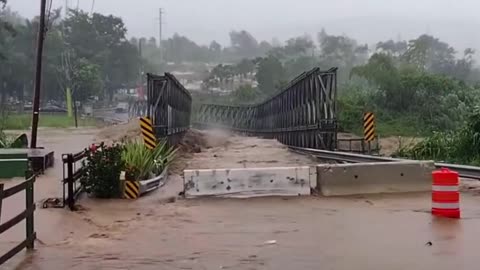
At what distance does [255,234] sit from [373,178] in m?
5.47

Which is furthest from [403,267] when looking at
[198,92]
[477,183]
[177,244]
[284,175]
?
[198,92]

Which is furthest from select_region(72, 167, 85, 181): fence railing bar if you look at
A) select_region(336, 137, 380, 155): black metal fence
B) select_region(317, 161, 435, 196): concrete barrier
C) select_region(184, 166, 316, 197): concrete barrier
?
select_region(336, 137, 380, 155): black metal fence

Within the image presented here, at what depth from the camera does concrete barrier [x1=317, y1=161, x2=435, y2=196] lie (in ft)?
52.5

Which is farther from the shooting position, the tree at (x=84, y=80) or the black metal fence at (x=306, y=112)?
the tree at (x=84, y=80)

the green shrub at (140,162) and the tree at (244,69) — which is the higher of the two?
the tree at (244,69)

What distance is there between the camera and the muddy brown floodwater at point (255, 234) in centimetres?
929

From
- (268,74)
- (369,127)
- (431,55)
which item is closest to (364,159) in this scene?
(369,127)

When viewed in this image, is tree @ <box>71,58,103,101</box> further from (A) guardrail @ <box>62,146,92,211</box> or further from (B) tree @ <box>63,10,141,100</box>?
(A) guardrail @ <box>62,146,92,211</box>

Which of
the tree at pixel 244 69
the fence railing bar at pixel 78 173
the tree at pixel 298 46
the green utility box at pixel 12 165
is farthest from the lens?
the tree at pixel 298 46

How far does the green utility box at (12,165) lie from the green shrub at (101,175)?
415 cm

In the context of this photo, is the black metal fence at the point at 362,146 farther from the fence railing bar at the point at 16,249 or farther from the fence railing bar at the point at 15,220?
the fence railing bar at the point at 15,220

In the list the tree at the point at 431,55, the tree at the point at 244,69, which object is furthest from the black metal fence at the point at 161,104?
the tree at the point at 244,69

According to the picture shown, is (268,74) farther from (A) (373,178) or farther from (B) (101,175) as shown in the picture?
(B) (101,175)

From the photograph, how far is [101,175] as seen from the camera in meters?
16.4
